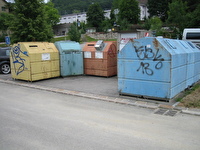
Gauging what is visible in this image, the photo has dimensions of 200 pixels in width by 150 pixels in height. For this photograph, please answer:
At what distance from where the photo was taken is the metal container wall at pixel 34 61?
9.88m

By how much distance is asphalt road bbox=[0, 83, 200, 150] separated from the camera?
12.6 feet

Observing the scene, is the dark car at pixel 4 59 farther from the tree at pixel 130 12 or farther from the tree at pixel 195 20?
the tree at pixel 130 12

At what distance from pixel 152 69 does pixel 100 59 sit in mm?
4914

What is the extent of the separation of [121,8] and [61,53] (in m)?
58.3

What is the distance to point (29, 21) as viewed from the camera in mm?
24922

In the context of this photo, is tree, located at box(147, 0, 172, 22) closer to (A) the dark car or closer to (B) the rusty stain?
(A) the dark car

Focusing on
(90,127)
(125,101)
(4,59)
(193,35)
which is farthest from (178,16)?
(90,127)

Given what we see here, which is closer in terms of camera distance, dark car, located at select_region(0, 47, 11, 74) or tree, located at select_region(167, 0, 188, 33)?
dark car, located at select_region(0, 47, 11, 74)

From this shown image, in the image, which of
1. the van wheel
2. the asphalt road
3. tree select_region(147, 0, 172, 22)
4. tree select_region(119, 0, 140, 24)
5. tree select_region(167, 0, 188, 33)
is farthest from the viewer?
tree select_region(119, 0, 140, 24)

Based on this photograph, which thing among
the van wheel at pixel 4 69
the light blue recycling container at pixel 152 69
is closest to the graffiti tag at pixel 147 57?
the light blue recycling container at pixel 152 69

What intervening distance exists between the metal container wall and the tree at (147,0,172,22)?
185ft

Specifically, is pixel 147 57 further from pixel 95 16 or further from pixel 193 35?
pixel 95 16

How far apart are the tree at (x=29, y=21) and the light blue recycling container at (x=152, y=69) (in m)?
20.5

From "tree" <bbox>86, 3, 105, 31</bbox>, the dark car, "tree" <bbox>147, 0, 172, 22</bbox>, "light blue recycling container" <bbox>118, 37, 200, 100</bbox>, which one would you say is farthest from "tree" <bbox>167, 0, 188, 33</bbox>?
"tree" <bbox>86, 3, 105, 31</bbox>
